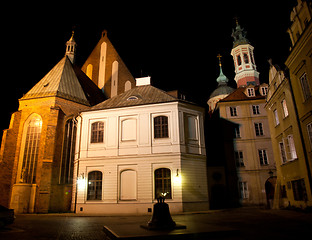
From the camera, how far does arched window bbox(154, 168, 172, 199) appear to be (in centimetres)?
1894

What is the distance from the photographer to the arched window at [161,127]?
20266 mm

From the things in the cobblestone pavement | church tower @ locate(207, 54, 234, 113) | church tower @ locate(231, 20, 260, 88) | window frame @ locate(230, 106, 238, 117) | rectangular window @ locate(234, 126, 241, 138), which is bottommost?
the cobblestone pavement

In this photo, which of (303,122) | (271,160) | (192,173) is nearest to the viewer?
(303,122)

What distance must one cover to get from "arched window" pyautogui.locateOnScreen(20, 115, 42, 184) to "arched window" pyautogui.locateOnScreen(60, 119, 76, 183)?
2541mm

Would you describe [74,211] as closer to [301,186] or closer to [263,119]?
[301,186]

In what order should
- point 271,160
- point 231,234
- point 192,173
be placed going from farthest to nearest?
point 271,160 < point 192,173 < point 231,234

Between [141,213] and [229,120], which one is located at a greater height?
[229,120]

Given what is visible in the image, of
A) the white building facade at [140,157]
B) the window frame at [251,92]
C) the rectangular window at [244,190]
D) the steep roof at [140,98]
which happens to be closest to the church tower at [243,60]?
the window frame at [251,92]

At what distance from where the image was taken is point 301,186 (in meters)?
16.2

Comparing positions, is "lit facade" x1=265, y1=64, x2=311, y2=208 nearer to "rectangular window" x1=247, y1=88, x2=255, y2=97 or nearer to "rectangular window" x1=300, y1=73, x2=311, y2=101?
"rectangular window" x1=300, y1=73, x2=311, y2=101

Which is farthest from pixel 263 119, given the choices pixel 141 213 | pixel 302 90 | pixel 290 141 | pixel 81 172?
pixel 81 172

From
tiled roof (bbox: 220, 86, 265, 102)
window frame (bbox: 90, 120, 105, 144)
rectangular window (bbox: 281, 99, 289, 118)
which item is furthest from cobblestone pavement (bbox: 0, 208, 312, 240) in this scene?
tiled roof (bbox: 220, 86, 265, 102)

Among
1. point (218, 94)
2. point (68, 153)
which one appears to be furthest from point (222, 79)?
point (68, 153)

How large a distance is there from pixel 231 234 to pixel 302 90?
1192 cm
